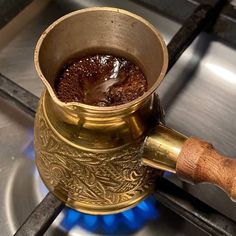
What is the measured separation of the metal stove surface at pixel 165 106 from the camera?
646 mm

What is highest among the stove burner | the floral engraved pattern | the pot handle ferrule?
the pot handle ferrule

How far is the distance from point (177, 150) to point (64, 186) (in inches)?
5.2

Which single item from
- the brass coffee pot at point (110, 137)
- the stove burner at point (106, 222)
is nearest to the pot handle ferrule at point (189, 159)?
Result: the brass coffee pot at point (110, 137)

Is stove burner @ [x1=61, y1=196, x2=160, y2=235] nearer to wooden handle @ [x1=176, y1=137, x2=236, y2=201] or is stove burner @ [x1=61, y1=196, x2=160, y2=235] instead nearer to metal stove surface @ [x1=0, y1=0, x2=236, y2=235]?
metal stove surface @ [x1=0, y1=0, x2=236, y2=235]

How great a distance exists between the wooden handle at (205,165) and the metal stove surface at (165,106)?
16 centimetres

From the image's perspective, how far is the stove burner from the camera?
2.09 feet

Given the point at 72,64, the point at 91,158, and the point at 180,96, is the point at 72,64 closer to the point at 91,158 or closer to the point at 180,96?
the point at 91,158

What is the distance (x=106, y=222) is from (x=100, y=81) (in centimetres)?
19

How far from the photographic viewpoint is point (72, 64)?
55 cm

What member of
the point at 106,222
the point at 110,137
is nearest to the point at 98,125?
the point at 110,137

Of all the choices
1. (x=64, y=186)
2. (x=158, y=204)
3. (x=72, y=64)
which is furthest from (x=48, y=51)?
(x=158, y=204)

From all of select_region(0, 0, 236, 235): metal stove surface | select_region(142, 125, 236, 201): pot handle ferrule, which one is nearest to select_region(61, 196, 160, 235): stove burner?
select_region(0, 0, 236, 235): metal stove surface

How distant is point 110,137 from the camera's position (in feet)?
1.62

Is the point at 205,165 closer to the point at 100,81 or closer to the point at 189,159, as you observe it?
the point at 189,159
